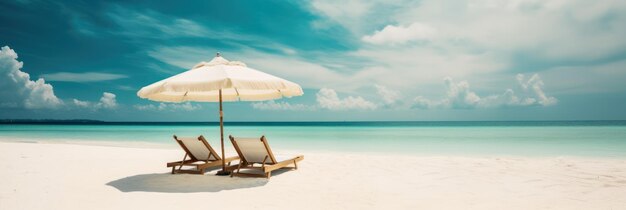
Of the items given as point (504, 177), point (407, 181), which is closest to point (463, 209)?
point (407, 181)

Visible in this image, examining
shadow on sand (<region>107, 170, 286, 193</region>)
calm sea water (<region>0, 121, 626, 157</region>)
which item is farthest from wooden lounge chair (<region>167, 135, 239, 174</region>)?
calm sea water (<region>0, 121, 626, 157</region>)

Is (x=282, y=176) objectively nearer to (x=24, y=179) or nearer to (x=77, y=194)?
(x=77, y=194)

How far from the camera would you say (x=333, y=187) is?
196 inches

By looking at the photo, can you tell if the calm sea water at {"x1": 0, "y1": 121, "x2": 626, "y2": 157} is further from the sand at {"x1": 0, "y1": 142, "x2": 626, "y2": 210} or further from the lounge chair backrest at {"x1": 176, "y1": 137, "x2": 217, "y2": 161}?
the lounge chair backrest at {"x1": 176, "y1": 137, "x2": 217, "y2": 161}

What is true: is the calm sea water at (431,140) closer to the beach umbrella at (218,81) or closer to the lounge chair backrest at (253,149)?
the lounge chair backrest at (253,149)

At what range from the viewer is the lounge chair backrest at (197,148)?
6.10m

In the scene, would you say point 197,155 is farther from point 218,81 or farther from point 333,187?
point 333,187

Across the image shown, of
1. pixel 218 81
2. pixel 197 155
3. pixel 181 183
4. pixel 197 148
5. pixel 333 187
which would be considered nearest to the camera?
pixel 218 81

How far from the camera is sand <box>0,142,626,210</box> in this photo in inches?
160

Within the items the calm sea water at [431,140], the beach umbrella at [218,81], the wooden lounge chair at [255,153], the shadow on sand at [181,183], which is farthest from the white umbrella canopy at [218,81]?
the calm sea water at [431,140]

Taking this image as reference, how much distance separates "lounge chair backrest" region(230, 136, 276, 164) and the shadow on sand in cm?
38

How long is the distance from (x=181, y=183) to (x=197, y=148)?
1033mm

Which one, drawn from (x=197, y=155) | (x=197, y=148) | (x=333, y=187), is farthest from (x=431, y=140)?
(x=333, y=187)

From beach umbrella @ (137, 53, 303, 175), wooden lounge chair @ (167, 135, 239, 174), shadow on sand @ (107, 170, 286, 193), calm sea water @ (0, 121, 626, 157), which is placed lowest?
calm sea water @ (0, 121, 626, 157)
